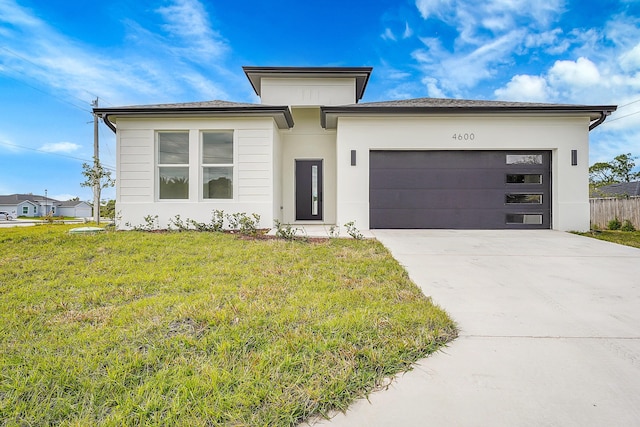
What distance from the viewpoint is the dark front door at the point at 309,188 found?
31.7 ft

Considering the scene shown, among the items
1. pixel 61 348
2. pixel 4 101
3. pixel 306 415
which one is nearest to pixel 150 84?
pixel 4 101

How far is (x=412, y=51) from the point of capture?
13672 mm

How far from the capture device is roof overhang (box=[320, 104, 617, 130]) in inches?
297

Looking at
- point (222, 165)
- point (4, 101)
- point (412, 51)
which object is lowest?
point (222, 165)

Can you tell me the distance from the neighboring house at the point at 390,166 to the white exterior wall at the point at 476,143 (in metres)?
0.03

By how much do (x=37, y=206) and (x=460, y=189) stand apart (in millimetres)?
65368

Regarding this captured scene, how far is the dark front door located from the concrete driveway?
568cm

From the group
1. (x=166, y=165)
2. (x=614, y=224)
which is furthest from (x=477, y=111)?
(x=166, y=165)

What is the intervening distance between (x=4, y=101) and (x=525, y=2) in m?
24.2

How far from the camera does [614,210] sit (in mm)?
10766

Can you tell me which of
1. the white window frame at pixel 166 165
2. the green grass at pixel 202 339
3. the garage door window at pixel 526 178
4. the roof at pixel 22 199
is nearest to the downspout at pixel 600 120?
the garage door window at pixel 526 178

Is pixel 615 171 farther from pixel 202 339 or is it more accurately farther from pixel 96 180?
pixel 96 180

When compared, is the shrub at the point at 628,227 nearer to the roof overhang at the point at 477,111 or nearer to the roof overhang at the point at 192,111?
the roof overhang at the point at 477,111

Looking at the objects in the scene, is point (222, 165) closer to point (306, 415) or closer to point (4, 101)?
point (306, 415)
